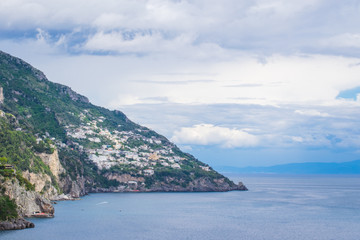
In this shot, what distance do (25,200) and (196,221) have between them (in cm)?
3387

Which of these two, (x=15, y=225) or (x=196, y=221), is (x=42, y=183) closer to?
(x=196, y=221)

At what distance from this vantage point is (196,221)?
101188 millimetres

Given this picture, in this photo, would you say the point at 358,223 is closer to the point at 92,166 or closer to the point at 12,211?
the point at 12,211

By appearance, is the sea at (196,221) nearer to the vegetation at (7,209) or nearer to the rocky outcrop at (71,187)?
the vegetation at (7,209)

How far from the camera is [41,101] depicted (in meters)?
196

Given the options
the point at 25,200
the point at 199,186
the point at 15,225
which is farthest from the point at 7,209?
the point at 199,186

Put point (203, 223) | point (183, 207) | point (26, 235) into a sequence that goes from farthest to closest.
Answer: point (183, 207)
point (203, 223)
point (26, 235)

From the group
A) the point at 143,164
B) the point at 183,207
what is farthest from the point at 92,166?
the point at 183,207

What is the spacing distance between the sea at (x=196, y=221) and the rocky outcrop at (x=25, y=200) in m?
2.89

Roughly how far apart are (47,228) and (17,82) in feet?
417

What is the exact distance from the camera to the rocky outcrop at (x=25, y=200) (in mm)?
83562

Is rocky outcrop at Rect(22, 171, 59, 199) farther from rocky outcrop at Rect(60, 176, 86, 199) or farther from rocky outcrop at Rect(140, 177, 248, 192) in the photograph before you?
rocky outcrop at Rect(140, 177, 248, 192)

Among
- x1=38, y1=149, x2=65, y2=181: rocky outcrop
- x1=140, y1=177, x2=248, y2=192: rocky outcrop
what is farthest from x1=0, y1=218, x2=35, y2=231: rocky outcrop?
x1=140, y1=177, x2=248, y2=192: rocky outcrop

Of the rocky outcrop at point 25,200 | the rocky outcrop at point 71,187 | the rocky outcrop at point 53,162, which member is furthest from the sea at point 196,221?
the rocky outcrop at point 53,162
